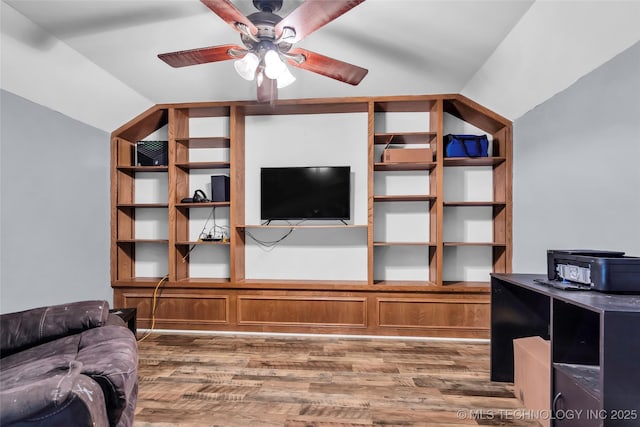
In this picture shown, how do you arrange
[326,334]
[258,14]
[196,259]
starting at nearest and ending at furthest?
[258,14] < [326,334] < [196,259]

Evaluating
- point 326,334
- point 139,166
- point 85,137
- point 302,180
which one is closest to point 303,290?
point 326,334

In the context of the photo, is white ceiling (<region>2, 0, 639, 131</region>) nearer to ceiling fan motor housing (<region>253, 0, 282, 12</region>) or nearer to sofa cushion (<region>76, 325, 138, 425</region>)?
ceiling fan motor housing (<region>253, 0, 282, 12</region>)

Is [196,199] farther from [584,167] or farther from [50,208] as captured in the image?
[584,167]

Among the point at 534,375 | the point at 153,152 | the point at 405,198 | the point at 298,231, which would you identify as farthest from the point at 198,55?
the point at 534,375

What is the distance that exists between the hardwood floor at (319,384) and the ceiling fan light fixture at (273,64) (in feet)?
6.66

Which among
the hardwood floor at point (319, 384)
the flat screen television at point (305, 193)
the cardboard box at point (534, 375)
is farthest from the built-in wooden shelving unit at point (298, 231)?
the cardboard box at point (534, 375)

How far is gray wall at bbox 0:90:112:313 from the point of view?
2.16m

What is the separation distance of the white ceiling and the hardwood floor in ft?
7.32

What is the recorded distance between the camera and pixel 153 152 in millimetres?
3238

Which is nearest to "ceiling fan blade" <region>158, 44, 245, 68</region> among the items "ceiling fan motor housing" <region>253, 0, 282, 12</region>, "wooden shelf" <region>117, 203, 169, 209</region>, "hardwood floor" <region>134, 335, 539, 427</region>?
"ceiling fan motor housing" <region>253, 0, 282, 12</region>

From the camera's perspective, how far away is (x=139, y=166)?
10.6 ft

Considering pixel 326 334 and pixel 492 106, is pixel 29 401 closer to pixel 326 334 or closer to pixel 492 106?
pixel 326 334

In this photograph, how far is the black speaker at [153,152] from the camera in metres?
3.23

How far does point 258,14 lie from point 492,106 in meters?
2.30
